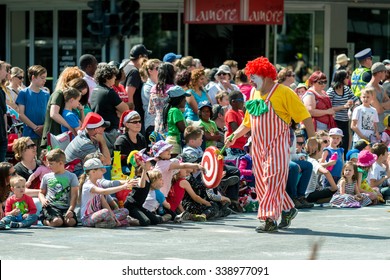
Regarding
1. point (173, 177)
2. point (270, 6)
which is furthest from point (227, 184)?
point (270, 6)

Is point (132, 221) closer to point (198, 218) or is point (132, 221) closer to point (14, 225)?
point (198, 218)

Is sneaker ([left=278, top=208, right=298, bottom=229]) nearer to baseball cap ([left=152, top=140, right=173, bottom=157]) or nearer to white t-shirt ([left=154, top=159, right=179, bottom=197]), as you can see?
white t-shirt ([left=154, top=159, right=179, bottom=197])

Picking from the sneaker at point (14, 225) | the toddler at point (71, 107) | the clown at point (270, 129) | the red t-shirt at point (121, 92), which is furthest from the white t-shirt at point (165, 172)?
the red t-shirt at point (121, 92)

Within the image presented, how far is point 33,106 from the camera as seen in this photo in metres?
14.5

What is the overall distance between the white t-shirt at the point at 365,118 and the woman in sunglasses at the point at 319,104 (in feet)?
1.28

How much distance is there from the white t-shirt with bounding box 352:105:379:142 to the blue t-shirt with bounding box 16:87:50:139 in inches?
198

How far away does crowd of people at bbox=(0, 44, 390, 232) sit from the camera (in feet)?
39.9

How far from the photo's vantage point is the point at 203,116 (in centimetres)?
1465

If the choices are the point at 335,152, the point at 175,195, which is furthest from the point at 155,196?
the point at 335,152

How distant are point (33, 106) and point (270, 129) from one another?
3.79m

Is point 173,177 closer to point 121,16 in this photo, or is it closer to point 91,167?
point 91,167

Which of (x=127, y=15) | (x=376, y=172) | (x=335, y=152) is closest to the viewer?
(x=335, y=152)

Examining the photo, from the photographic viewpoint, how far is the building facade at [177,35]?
2734 cm
